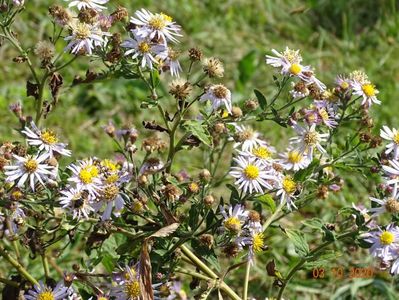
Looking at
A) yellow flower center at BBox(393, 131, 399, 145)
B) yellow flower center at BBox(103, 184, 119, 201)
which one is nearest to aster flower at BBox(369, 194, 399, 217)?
yellow flower center at BBox(393, 131, 399, 145)

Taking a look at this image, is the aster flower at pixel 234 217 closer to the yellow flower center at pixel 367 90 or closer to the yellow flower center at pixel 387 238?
the yellow flower center at pixel 387 238

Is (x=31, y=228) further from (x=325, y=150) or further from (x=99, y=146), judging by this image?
(x=99, y=146)

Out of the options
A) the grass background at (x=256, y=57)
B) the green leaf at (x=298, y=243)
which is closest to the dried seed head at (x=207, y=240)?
the green leaf at (x=298, y=243)

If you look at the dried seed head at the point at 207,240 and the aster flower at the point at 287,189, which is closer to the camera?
the dried seed head at the point at 207,240

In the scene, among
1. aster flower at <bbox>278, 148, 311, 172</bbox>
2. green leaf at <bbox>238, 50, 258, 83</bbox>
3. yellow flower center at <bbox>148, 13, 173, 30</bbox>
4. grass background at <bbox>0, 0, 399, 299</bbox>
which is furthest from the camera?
green leaf at <bbox>238, 50, 258, 83</bbox>

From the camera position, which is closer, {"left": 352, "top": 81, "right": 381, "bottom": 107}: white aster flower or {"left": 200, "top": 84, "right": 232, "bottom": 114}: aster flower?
{"left": 200, "top": 84, "right": 232, "bottom": 114}: aster flower

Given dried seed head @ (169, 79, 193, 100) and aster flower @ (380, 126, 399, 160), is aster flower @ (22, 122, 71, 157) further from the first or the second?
aster flower @ (380, 126, 399, 160)

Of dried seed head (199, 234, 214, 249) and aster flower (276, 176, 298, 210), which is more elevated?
aster flower (276, 176, 298, 210)
